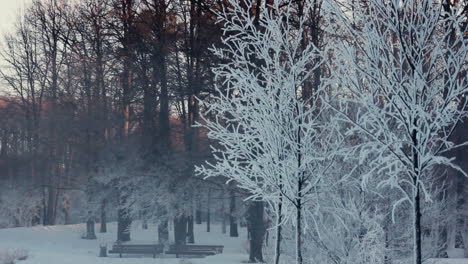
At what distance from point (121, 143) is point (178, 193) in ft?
21.5

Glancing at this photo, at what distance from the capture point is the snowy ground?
2345cm

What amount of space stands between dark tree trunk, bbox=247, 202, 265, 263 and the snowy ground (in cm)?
162

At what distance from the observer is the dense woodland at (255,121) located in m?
6.25

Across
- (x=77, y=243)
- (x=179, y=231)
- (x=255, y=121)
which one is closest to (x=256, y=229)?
(x=179, y=231)

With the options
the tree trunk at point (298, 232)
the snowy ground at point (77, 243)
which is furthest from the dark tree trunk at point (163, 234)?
the tree trunk at point (298, 232)

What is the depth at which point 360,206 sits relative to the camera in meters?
12.1

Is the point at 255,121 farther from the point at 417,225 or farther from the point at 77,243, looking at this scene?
the point at 77,243

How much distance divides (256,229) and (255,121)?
1205 cm

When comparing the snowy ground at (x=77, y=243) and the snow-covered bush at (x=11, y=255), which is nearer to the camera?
the snow-covered bush at (x=11, y=255)

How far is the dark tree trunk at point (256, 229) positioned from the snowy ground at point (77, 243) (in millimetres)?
1624

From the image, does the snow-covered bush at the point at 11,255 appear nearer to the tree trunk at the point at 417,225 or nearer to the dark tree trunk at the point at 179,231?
the dark tree trunk at the point at 179,231

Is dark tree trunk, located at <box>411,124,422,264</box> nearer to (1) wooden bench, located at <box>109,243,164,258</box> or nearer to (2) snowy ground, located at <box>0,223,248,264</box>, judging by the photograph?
(2) snowy ground, located at <box>0,223,248,264</box>

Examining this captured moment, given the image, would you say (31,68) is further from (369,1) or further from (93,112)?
(369,1)

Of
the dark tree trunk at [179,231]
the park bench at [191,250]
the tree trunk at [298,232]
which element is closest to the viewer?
the tree trunk at [298,232]
